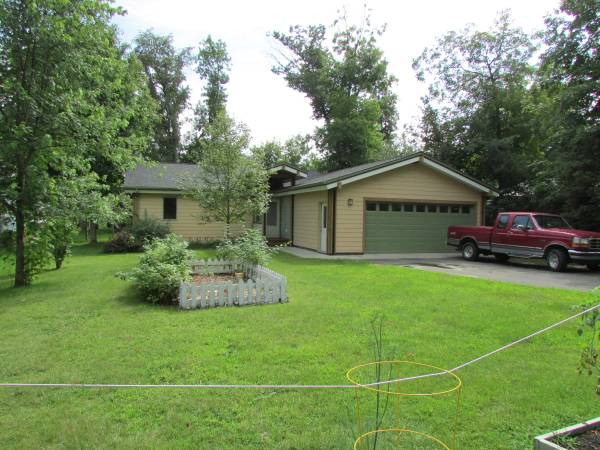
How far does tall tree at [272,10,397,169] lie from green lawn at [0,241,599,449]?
24.7 meters

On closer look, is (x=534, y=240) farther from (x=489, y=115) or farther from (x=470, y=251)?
(x=489, y=115)

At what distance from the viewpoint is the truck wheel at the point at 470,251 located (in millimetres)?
15666

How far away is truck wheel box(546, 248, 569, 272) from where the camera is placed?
12656 mm

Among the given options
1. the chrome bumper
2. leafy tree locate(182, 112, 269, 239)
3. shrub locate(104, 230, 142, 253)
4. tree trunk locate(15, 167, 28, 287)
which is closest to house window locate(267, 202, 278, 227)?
shrub locate(104, 230, 142, 253)

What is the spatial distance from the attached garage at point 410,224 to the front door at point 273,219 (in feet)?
22.5

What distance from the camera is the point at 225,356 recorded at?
4.68 metres

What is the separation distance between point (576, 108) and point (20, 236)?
18085mm

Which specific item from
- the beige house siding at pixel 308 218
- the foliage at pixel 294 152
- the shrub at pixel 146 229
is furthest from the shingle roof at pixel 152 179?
the foliage at pixel 294 152

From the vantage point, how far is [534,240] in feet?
43.9

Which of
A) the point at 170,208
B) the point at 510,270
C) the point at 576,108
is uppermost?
the point at 576,108

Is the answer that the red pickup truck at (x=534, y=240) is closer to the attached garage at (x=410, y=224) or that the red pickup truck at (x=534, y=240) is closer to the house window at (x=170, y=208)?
Result: the attached garage at (x=410, y=224)

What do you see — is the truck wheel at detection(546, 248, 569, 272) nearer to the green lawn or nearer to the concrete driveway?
the concrete driveway

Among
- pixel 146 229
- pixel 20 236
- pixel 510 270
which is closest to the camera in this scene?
pixel 20 236

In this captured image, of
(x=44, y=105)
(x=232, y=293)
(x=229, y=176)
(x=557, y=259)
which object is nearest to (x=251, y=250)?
(x=232, y=293)
